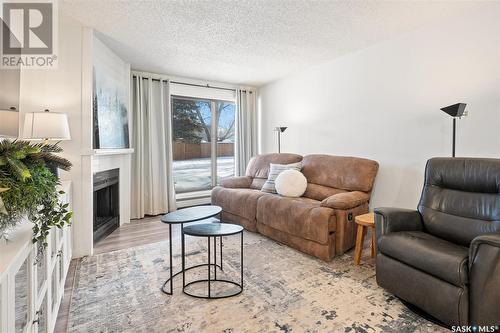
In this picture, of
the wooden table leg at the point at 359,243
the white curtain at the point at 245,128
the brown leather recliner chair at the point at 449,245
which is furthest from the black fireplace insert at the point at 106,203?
the brown leather recliner chair at the point at 449,245

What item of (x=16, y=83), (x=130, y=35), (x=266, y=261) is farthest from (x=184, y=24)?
(x=266, y=261)

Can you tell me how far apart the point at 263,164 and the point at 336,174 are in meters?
1.29

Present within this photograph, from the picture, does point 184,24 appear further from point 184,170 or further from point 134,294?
point 184,170

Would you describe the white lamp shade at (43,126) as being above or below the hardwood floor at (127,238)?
above

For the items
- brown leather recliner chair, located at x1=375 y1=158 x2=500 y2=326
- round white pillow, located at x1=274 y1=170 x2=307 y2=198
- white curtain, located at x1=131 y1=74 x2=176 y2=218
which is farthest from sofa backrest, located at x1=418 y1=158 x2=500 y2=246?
white curtain, located at x1=131 y1=74 x2=176 y2=218

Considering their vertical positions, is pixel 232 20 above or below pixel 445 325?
above

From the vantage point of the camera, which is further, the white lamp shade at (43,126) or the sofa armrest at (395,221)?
the white lamp shade at (43,126)

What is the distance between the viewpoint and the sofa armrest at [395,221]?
7.04 feet

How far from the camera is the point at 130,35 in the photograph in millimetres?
3086

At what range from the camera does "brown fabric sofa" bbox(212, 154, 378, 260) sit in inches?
109

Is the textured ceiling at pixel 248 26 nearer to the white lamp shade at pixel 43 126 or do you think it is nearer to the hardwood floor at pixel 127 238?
the white lamp shade at pixel 43 126

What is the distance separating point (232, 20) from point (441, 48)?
7.04 ft

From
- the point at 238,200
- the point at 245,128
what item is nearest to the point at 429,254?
the point at 238,200

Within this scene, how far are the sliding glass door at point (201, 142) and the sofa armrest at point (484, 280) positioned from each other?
4403mm
